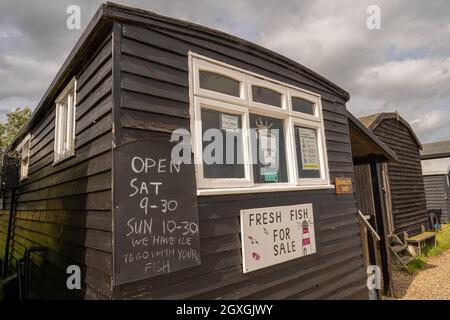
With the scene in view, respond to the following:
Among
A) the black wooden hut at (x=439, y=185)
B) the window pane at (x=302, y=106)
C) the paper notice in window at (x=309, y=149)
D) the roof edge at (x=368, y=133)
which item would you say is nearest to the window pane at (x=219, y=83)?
the window pane at (x=302, y=106)

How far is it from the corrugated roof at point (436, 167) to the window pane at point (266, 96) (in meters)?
16.9

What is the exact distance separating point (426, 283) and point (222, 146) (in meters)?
6.47

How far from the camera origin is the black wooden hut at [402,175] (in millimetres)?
10031

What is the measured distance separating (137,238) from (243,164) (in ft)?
5.02

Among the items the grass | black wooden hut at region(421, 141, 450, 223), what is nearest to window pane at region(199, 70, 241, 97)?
the grass

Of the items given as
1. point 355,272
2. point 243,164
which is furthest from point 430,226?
point 243,164

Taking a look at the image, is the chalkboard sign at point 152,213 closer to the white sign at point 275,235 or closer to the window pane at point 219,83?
the white sign at point 275,235

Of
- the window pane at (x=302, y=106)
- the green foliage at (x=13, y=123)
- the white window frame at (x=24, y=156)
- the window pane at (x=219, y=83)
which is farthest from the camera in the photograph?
the green foliage at (x=13, y=123)

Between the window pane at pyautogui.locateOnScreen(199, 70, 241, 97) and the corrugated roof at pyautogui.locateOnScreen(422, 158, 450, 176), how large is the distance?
17.7 meters

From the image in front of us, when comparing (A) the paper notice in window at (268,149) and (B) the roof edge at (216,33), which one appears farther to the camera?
(A) the paper notice in window at (268,149)

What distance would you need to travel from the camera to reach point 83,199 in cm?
319

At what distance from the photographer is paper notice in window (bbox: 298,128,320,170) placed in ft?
14.2
